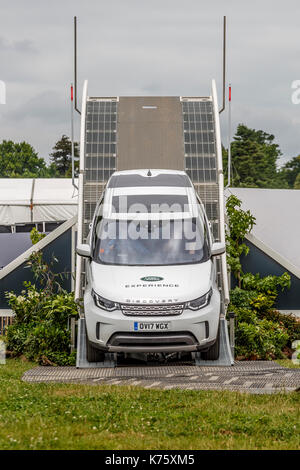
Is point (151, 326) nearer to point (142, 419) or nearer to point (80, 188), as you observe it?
point (142, 419)

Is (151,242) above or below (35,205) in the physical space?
below

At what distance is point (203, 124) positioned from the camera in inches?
Result: 622

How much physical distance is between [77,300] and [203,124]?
5.05 meters

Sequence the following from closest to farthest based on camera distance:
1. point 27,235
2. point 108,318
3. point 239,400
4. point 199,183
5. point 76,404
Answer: point 76,404 < point 239,400 < point 108,318 < point 199,183 < point 27,235

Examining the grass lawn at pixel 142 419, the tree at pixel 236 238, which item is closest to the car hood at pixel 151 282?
the grass lawn at pixel 142 419

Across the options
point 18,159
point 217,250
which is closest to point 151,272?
point 217,250

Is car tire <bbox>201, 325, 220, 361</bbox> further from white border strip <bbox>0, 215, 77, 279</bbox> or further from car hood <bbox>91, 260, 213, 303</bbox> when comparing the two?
white border strip <bbox>0, 215, 77, 279</bbox>

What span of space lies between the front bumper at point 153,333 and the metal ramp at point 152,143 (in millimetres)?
2778

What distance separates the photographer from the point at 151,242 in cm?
1208

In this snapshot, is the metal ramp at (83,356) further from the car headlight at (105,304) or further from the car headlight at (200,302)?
the car headlight at (200,302)

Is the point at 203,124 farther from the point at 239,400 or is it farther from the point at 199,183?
the point at 239,400

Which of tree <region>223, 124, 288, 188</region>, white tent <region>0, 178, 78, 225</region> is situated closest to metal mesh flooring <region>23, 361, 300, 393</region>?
white tent <region>0, 178, 78, 225</region>

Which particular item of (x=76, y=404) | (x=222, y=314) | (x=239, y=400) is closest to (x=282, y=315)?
(x=222, y=314)

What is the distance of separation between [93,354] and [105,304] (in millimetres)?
1070
